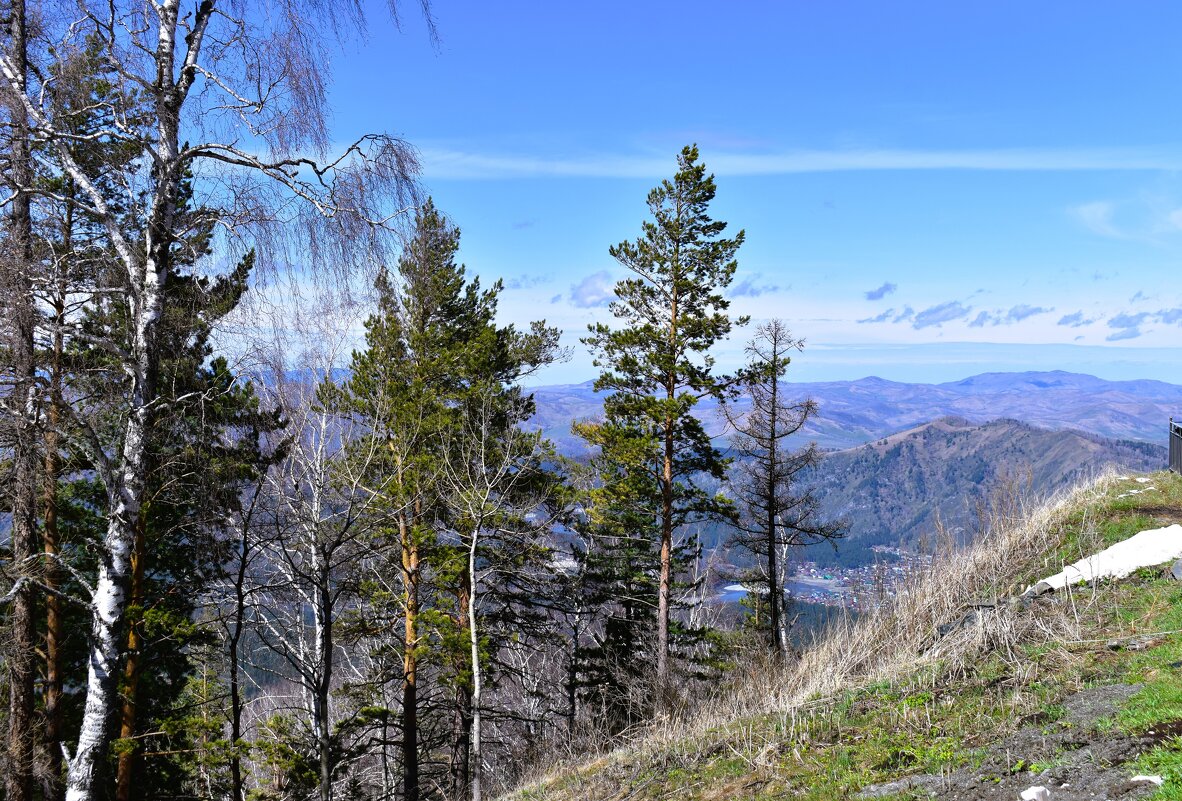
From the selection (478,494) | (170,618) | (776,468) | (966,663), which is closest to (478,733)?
(478,494)

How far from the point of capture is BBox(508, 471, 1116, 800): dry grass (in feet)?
23.7

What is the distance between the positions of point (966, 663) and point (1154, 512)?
8.96 metres

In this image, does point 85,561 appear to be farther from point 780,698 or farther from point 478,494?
point 780,698

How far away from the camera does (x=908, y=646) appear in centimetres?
881

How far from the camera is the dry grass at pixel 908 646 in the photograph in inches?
285

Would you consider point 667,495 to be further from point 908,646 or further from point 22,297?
point 22,297

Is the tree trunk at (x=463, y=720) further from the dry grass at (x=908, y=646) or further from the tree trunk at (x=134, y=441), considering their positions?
the tree trunk at (x=134, y=441)

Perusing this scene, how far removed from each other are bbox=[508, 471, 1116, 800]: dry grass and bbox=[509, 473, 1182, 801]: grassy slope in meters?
0.03

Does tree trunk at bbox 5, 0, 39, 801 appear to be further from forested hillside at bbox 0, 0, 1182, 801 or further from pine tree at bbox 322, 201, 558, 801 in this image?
pine tree at bbox 322, 201, 558, 801

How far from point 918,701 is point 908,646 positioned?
9.03ft

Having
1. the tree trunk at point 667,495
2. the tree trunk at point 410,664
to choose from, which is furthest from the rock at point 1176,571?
the tree trunk at point 410,664

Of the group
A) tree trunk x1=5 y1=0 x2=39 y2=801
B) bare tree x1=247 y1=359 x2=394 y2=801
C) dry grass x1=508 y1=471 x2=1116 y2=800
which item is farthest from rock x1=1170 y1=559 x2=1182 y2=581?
tree trunk x1=5 y1=0 x2=39 y2=801

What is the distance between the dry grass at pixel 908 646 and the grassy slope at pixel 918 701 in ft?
0.11

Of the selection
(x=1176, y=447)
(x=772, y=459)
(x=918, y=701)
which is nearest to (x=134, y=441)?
(x=918, y=701)
